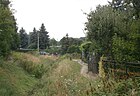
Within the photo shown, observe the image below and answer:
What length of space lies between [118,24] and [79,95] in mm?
11772

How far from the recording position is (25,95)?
2278cm

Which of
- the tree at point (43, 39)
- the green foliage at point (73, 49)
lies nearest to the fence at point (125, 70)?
the green foliage at point (73, 49)

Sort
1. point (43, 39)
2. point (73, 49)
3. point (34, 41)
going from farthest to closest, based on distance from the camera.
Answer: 1. point (34, 41)
2. point (43, 39)
3. point (73, 49)

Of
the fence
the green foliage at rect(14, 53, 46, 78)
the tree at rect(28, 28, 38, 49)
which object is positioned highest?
the tree at rect(28, 28, 38, 49)

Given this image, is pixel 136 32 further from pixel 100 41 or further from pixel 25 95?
pixel 25 95

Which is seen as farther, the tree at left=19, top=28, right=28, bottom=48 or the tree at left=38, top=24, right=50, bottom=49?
the tree at left=19, top=28, right=28, bottom=48

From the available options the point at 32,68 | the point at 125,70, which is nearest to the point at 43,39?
the point at 32,68

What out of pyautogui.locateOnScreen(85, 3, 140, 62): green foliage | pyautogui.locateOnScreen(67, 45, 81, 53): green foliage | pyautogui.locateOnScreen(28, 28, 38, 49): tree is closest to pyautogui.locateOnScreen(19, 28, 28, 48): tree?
pyautogui.locateOnScreen(28, 28, 38, 49): tree

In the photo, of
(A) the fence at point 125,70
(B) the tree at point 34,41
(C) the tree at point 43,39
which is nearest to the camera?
(A) the fence at point 125,70

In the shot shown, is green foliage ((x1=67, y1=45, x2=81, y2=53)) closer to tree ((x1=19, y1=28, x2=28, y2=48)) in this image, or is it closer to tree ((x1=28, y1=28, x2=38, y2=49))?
tree ((x1=28, y1=28, x2=38, y2=49))

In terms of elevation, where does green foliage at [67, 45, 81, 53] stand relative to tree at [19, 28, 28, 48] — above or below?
below

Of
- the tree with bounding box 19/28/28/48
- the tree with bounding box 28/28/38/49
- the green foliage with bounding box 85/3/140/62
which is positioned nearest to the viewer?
the green foliage with bounding box 85/3/140/62

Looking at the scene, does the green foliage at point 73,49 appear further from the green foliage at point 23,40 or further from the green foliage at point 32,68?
the green foliage at point 23,40

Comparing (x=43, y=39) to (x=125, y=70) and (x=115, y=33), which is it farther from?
(x=125, y=70)
